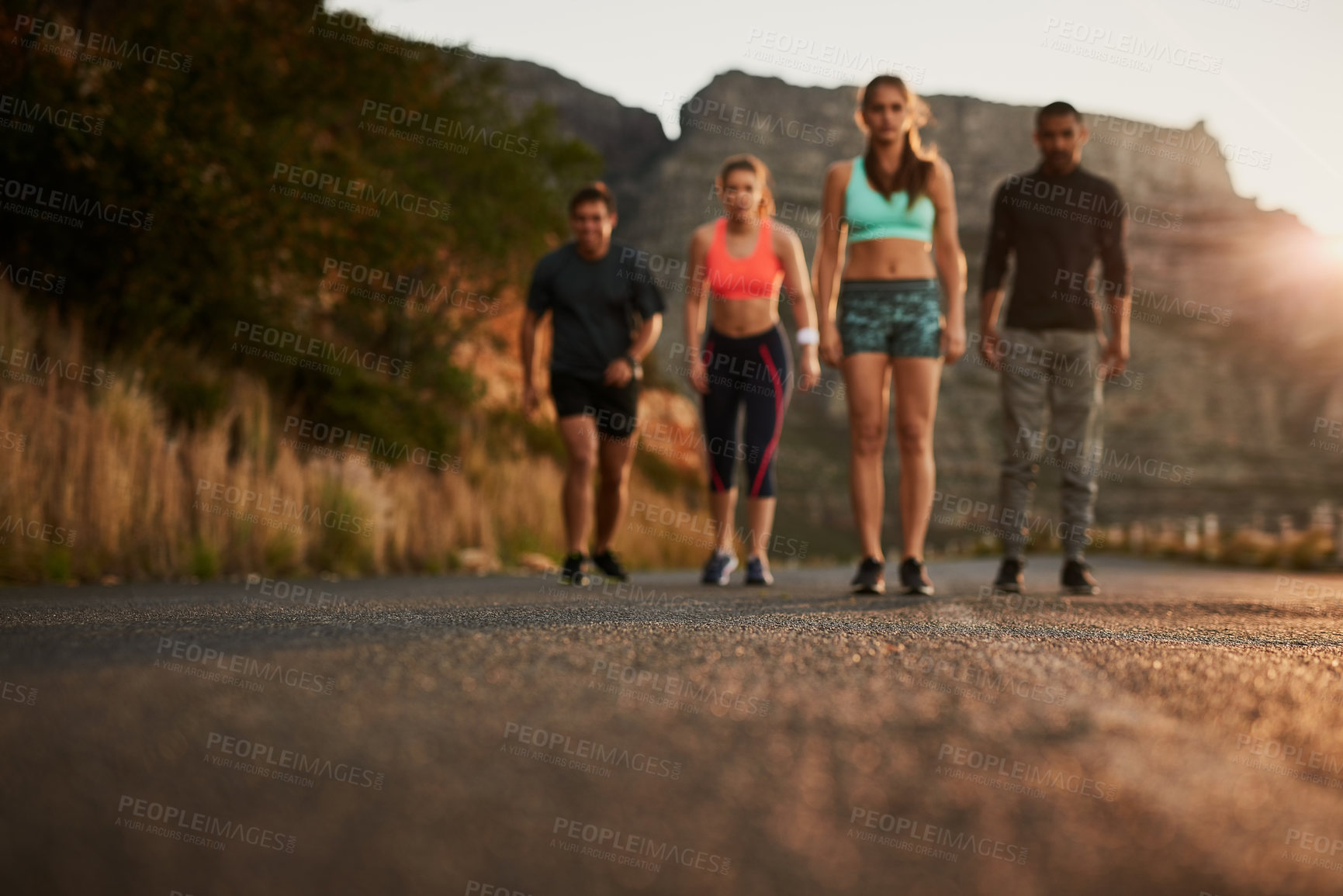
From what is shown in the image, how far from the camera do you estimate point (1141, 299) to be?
56.9 meters

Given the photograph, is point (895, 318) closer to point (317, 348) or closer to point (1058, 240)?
point (1058, 240)

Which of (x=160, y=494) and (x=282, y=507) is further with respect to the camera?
(x=282, y=507)

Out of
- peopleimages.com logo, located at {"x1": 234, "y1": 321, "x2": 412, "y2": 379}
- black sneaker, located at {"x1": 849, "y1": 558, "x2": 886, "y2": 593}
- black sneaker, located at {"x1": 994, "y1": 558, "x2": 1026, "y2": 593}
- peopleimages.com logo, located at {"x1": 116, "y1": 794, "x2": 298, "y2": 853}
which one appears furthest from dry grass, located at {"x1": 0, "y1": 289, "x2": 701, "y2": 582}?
peopleimages.com logo, located at {"x1": 116, "y1": 794, "x2": 298, "y2": 853}

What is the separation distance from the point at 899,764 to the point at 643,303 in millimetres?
5259

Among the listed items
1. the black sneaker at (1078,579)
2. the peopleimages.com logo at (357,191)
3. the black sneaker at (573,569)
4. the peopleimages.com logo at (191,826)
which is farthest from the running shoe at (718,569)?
the peopleimages.com logo at (357,191)

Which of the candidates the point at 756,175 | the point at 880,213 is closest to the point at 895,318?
the point at 880,213

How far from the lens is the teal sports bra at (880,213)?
17.4ft

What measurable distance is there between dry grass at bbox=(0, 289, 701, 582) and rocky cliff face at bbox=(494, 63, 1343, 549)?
106ft

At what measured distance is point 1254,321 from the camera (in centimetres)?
7381

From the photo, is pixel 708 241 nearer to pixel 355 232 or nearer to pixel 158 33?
pixel 355 232

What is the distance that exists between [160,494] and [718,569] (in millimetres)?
3265

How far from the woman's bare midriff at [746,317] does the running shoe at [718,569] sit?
127 centimetres

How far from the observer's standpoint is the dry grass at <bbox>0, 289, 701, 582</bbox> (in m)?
5.85

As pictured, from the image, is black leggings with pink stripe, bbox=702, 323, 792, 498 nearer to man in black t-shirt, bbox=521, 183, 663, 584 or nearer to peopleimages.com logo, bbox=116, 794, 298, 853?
man in black t-shirt, bbox=521, 183, 663, 584
